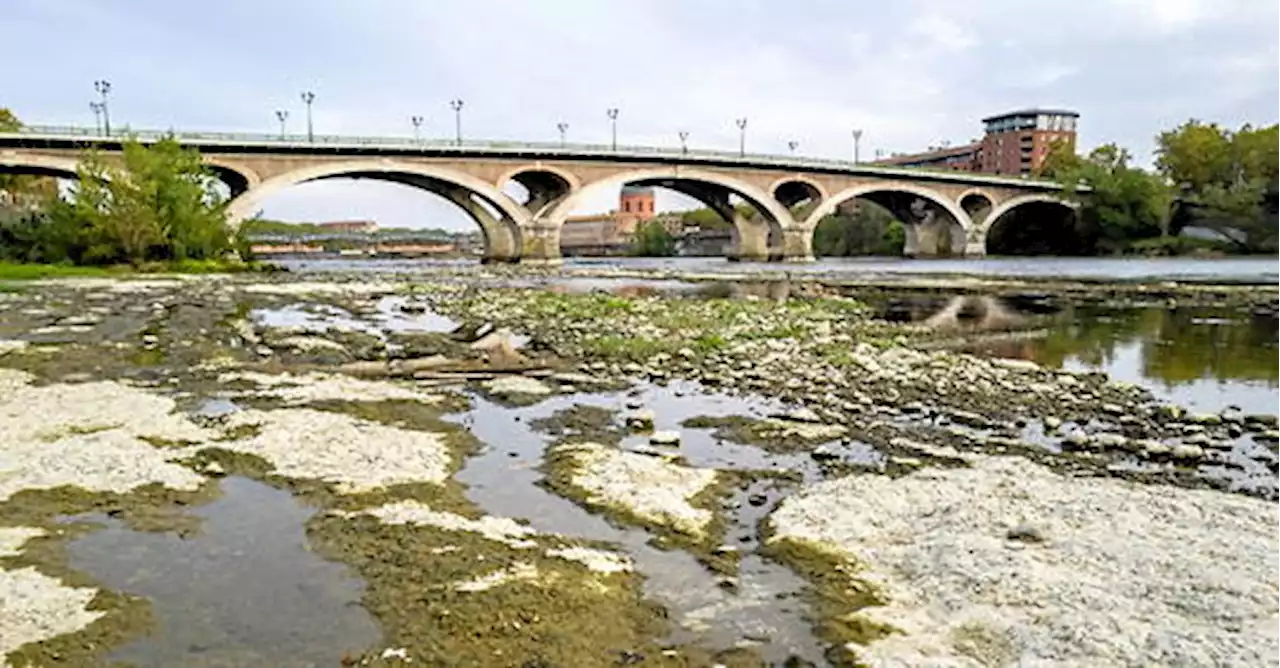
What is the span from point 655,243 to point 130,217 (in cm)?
12497

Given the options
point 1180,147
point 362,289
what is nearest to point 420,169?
point 362,289

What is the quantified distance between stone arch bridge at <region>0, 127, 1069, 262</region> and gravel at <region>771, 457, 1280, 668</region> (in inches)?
2897

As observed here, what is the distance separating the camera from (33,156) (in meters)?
67.8

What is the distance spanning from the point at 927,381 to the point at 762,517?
7340 millimetres

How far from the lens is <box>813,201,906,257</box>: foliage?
140m

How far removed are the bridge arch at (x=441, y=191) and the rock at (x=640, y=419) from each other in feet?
232

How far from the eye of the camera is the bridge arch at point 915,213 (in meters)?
109

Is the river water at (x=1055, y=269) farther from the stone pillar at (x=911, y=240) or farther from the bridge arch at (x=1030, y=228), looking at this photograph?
the stone pillar at (x=911, y=240)

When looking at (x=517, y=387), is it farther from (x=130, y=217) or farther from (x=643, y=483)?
(x=130, y=217)

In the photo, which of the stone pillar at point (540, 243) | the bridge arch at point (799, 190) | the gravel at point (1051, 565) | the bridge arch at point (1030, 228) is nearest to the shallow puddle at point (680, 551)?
the gravel at point (1051, 565)

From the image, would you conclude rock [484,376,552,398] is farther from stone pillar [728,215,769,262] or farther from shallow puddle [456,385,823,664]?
stone pillar [728,215,769,262]

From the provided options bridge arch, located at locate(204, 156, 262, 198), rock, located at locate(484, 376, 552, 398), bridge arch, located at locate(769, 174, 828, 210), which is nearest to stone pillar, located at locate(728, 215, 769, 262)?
bridge arch, located at locate(769, 174, 828, 210)

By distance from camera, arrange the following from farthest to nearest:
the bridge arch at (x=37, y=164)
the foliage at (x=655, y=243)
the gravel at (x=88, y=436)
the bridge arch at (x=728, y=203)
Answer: the foliage at (x=655, y=243) → the bridge arch at (x=728, y=203) → the bridge arch at (x=37, y=164) → the gravel at (x=88, y=436)

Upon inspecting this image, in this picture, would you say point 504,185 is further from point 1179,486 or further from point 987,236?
point 1179,486
